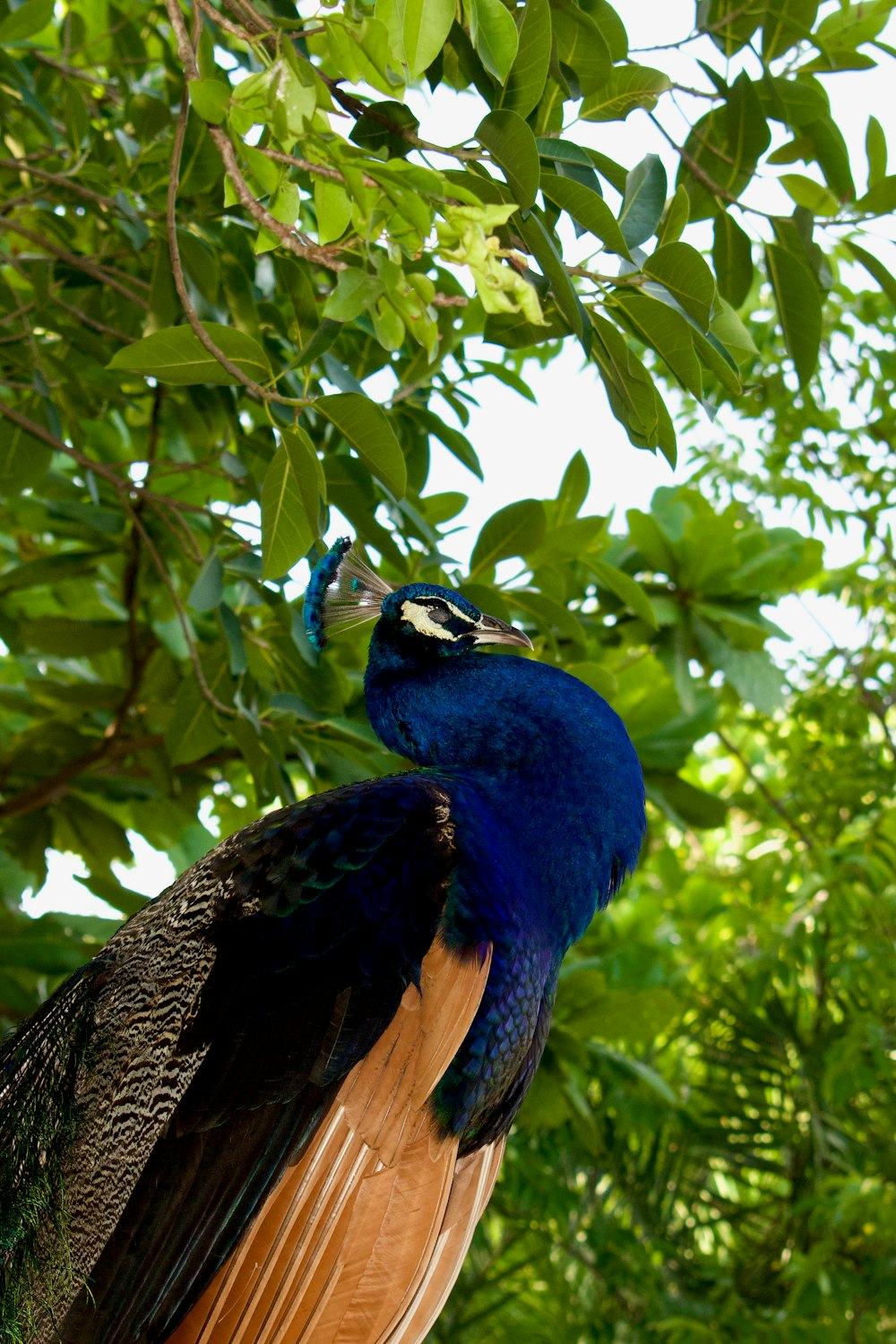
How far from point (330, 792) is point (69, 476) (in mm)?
1221

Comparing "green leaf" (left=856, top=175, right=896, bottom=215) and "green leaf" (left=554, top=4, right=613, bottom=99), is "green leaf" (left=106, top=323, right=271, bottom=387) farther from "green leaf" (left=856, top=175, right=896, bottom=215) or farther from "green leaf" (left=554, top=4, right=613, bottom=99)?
"green leaf" (left=856, top=175, right=896, bottom=215)

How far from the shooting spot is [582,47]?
3.43 feet

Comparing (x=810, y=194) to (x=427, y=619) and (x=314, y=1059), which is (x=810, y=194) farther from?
(x=314, y=1059)

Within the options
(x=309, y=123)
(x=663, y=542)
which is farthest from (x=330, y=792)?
(x=663, y=542)

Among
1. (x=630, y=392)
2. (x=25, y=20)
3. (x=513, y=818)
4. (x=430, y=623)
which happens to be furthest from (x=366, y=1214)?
(x=25, y=20)

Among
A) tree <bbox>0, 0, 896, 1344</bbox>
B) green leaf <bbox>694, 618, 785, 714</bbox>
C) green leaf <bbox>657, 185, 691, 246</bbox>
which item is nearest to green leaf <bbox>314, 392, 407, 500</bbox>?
tree <bbox>0, 0, 896, 1344</bbox>

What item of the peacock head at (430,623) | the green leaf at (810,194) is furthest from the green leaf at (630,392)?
the green leaf at (810,194)

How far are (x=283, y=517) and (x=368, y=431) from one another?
0.11 m

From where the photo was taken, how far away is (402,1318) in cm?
98

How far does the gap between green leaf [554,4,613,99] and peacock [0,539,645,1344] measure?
545mm

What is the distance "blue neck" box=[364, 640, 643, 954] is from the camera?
1090mm

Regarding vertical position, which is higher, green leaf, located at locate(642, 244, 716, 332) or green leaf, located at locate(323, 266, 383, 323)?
green leaf, located at locate(642, 244, 716, 332)

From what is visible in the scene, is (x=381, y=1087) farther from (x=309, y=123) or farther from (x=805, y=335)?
(x=805, y=335)

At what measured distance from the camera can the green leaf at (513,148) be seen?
896 mm
